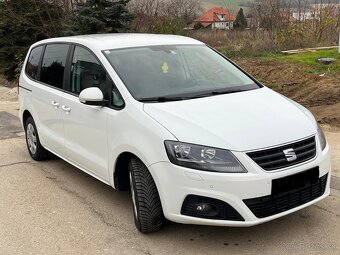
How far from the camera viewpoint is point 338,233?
3.83m

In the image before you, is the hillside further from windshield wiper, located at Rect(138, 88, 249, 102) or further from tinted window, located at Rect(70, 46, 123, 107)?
windshield wiper, located at Rect(138, 88, 249, 102)

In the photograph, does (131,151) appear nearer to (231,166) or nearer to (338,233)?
(231,166)

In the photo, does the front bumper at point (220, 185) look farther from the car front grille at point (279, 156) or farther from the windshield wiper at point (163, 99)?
the windshield wiper at point (163, 99)

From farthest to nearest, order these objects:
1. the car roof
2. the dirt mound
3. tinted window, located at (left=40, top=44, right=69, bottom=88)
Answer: the dirt mound → tinted window, located at (left=40, top=44, right=69, bottom=88) → the car roof

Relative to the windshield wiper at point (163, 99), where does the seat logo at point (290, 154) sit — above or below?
below

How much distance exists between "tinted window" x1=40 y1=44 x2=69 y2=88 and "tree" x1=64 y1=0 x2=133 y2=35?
6.85 meters

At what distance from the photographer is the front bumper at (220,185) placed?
3299mm

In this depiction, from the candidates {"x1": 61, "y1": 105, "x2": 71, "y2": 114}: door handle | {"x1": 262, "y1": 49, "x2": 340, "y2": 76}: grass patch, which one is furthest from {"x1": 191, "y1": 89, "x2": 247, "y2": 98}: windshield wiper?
{"x1": 262, "y1": 49, "x2": 340, "y2": 76}: grass patch

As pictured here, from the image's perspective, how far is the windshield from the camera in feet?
13.8

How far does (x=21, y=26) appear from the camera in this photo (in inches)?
634

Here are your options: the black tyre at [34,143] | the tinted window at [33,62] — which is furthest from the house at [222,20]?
the black tyre at [34,143]

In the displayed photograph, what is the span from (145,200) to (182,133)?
2.16ft

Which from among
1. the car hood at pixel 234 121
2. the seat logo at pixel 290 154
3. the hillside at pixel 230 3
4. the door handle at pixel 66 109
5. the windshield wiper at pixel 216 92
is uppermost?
the hillside at pixel 230 3

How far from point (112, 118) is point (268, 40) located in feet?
42.9
